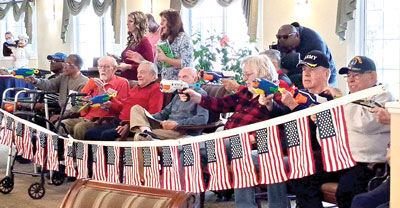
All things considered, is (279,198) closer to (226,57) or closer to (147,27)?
(147,27)

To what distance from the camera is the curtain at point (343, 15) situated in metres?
8.50

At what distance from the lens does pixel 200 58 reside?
9.19 meters

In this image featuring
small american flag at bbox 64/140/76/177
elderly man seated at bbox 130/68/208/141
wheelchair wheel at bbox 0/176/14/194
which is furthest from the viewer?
wheelchair wheel at bbox 0/176/14/194

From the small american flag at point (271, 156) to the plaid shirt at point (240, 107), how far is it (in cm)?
50

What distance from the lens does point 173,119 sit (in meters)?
4.97

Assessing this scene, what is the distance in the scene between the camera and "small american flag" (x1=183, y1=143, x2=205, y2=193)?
4141 millimetres

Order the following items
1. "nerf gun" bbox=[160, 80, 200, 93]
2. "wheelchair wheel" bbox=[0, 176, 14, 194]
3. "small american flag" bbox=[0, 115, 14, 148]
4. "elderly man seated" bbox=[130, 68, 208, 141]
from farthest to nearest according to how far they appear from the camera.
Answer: "small american flag" bbox=[0, 115, 14, 148] → "wheelchair wheel" bbox=[0, 176, 14, 194] → "elderly man seated" bbox=[130, 68, 208, 141] → "nerf gun" bbox=[160, 80, 200, 93]

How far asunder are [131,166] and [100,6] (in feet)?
30.1

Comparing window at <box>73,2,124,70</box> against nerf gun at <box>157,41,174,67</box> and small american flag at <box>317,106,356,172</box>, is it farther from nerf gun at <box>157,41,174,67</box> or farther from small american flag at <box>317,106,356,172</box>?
small american flag at <box>317,106,356,172</box>

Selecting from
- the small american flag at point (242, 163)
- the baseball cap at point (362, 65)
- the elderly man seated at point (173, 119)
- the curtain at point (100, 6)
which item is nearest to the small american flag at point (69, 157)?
the elderly man seated at point (173, 119)

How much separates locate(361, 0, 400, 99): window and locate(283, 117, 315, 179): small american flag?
17.6ft

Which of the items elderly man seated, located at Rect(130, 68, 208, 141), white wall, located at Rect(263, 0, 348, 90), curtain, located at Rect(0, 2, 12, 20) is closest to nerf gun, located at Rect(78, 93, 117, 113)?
elderly man seated, located at Rect(130, 68, 208, 141)

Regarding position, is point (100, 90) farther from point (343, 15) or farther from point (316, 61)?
point (343, 15)

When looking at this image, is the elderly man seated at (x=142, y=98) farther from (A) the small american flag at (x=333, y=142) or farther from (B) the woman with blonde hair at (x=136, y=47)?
(A) the small american flag at (x=333, y=142)
